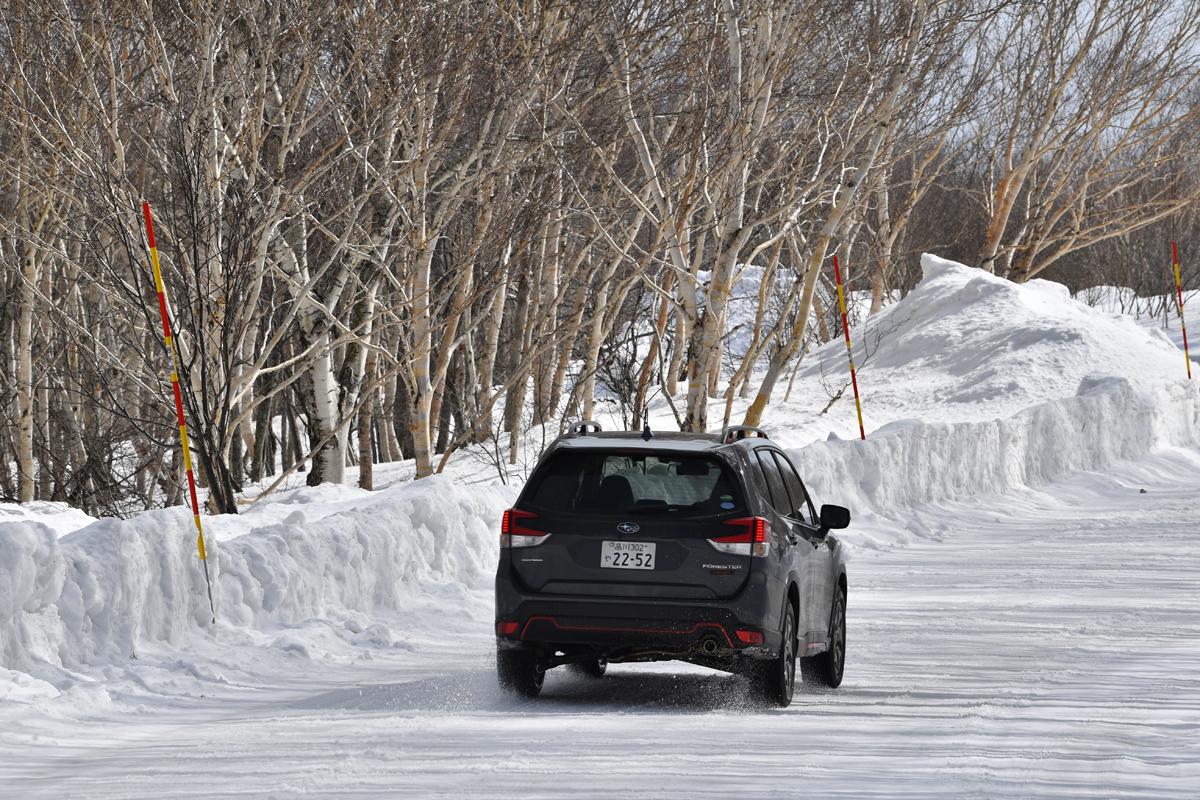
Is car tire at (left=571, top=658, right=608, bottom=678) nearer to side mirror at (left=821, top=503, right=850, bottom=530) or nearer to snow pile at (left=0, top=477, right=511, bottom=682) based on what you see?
side mirror at (left=821, top=503, right=850, bottom=530)

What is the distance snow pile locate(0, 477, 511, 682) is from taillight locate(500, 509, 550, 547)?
264cm

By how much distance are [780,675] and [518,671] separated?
4.57 feet

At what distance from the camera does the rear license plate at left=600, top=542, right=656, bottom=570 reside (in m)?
8.29

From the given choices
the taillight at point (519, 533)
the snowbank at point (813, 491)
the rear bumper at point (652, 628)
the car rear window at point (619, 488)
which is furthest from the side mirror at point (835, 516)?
the snowbank at point (813, 491)

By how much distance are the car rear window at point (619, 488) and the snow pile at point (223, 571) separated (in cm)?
282

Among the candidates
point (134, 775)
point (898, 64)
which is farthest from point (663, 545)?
point (898, 64)

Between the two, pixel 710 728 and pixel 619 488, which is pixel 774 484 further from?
pixel 710 728

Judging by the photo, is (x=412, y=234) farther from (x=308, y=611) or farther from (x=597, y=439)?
(x=597, y=439)

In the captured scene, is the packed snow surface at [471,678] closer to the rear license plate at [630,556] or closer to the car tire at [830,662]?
the car tire at [830,662]

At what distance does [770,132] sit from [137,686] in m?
14.5

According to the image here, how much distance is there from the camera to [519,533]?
334 inches

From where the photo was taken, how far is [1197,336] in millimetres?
46250

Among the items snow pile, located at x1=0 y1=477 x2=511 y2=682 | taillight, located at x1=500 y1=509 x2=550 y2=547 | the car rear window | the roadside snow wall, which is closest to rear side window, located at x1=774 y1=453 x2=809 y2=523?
the car rear window

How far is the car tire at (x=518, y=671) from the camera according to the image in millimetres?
8594
